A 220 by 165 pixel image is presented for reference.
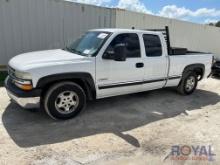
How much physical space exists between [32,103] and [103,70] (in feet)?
5.09

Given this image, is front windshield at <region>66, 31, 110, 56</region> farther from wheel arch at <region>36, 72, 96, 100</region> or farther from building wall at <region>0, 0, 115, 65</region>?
building wall at <region>0, 0, 115, 65</region>

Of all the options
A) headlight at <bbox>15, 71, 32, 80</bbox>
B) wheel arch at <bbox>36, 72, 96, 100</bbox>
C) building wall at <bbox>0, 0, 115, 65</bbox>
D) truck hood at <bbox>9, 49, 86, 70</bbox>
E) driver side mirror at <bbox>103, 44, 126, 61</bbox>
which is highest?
building wall at <bbox>0, 0, 115, 65</bbox>

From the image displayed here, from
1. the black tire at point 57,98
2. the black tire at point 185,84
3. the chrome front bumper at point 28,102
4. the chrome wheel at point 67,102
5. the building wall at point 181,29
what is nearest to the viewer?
the chrome front bumper at point 28,102

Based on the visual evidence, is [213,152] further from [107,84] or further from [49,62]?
[49,62]

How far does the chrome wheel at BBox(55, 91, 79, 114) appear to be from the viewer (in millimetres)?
4457

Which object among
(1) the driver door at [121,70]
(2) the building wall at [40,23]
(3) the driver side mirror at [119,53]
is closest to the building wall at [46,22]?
(2) the building wall at [40,23]

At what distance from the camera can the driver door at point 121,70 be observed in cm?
483

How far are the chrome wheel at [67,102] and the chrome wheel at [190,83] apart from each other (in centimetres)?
374

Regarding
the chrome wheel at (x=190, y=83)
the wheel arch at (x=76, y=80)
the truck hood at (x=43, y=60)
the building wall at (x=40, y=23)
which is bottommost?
the chrome wheel at (x=190, y=83)

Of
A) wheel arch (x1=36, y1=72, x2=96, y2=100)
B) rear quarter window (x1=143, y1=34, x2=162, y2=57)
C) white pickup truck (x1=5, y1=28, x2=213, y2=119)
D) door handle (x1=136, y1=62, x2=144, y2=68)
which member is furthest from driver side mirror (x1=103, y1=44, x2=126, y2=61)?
rear quarter window (x1=143, y1=34, x2=162, y2=57)

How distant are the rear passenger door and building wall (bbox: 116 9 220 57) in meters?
5.23

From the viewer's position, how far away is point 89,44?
5129mm

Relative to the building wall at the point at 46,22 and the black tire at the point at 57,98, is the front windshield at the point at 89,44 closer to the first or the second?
the black tire at the point at 57,98

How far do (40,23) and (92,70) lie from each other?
493 cm
